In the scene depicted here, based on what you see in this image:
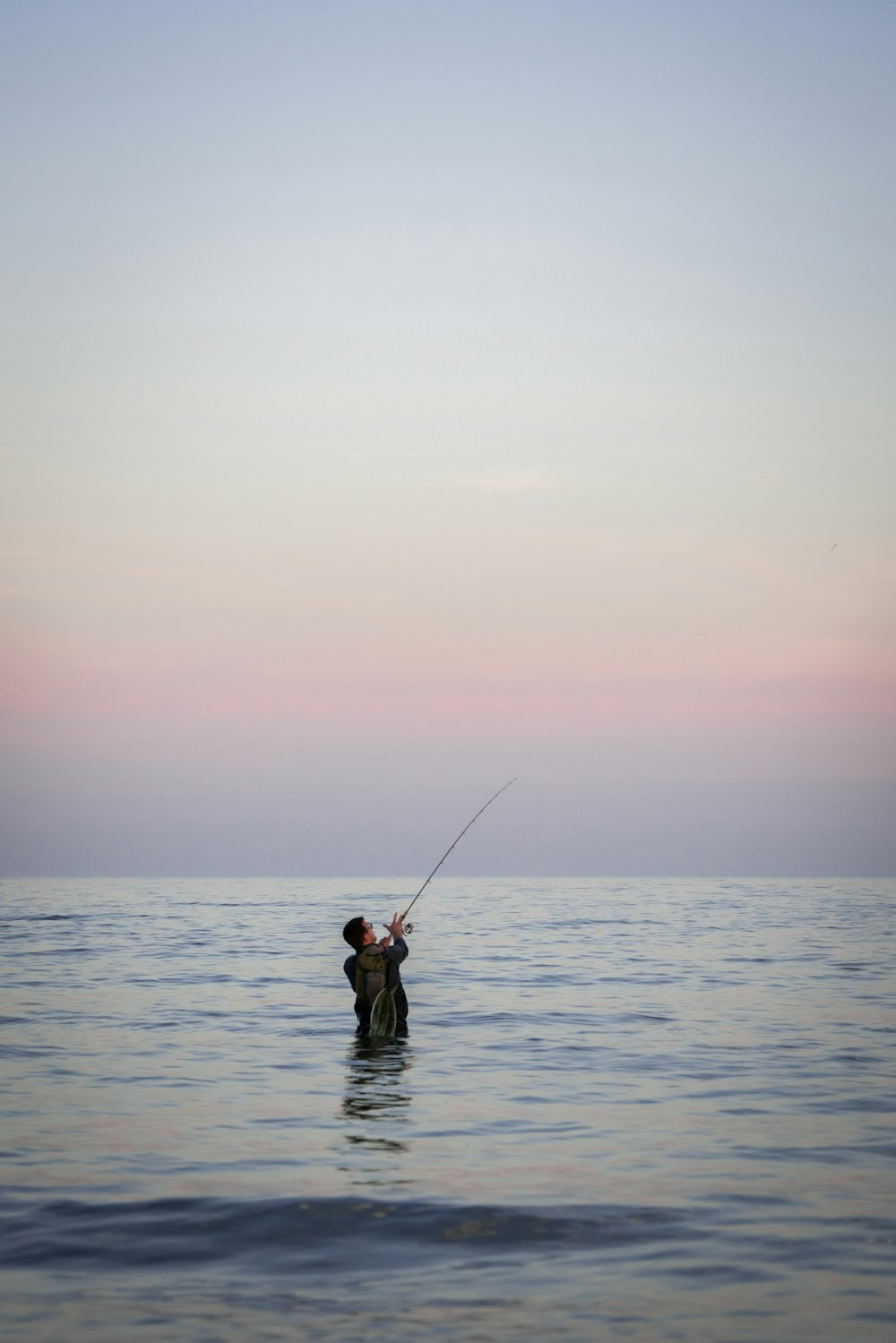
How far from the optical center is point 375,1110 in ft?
32.8

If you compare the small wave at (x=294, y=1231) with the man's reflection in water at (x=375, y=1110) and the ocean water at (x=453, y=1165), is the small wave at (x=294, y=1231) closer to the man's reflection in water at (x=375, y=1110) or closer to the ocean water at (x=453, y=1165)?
the ocean water at (x=453, y=1165)

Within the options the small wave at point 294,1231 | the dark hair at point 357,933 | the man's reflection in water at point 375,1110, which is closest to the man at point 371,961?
the dark hair at point 357,933

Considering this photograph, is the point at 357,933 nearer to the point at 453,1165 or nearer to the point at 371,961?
the point at 371,961

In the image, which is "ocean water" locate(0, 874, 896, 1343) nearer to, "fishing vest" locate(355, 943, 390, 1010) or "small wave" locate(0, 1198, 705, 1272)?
"small wave" locate(0, 1198, 705, 1272)

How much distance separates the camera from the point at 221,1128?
9.35 meters

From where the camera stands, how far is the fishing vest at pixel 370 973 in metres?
13.0

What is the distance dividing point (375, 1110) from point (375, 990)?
10.5ft

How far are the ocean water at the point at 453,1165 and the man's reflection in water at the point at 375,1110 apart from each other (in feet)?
0.17

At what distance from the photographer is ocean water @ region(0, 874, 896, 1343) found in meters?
5.60

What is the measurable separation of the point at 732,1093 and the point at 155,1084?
5.02m

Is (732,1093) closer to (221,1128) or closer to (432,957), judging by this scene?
(221,1128)

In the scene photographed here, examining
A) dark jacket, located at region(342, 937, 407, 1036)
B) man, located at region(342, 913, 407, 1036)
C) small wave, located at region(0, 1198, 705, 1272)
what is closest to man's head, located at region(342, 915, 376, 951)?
man, located at region(342, 913, 407, 1036)

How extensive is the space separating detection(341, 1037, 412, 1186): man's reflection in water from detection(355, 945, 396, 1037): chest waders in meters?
0.23

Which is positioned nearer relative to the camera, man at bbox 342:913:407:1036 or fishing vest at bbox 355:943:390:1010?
man at bbox 342:913:407:1036
